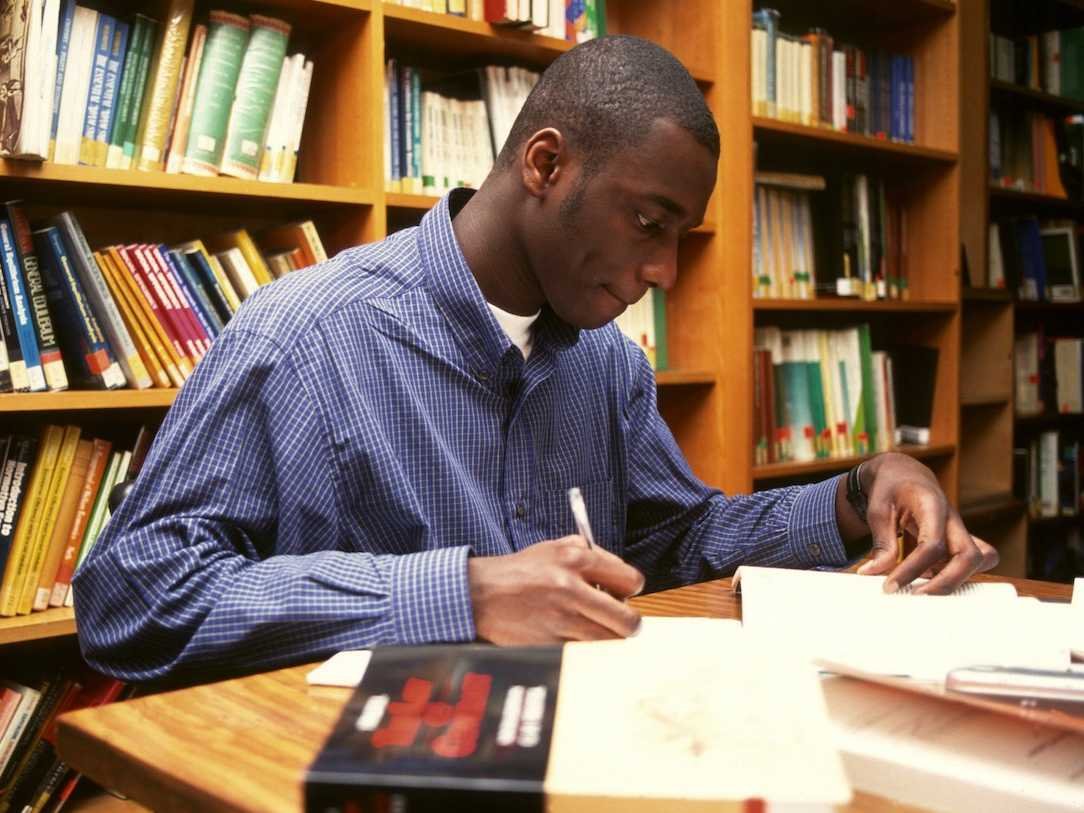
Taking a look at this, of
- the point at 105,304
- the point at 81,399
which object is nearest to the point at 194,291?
the point at 105,304

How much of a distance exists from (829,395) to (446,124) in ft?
4.12

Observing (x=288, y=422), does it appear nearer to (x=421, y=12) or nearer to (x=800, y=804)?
(x=800, y=804)

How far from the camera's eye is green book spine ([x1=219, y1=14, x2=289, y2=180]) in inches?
66.3

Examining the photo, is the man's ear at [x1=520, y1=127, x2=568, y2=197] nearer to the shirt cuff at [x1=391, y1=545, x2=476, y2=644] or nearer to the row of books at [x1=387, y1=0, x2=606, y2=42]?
the shirt cuff at [x1=391, y1=545, x2=476, y2=644]

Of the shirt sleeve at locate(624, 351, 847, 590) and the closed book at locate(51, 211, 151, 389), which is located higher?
the closed book at locate(51, 211, 151, 389)

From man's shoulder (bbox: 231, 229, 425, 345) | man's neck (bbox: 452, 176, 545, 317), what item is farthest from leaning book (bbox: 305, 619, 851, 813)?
man's neck (bbox: 452, 176, 545, 317)

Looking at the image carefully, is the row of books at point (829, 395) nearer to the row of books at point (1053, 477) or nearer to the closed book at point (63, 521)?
the row of books at point (1053, 477)

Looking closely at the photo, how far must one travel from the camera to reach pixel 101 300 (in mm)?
1556

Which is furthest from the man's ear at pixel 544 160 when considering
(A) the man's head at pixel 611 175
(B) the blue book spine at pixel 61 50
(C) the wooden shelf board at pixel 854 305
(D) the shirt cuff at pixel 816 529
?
(C) the wooden shelf board at pixel 854 305

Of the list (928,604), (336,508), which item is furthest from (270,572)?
(928,604)

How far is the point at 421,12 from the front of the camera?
183cm

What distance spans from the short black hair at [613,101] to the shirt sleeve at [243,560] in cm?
40

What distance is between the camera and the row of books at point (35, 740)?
158 cm

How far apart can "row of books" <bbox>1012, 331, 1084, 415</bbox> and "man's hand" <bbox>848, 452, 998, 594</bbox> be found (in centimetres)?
266
